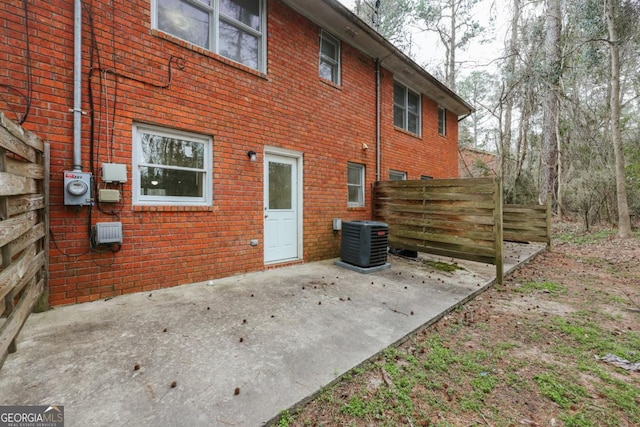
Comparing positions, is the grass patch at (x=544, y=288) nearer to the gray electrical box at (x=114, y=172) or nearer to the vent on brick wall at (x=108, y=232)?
the vent on brick wall at (x=108, y=232)

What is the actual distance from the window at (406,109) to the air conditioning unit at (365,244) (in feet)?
14.8

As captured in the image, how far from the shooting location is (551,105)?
482 inches

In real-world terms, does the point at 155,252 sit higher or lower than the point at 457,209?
lower

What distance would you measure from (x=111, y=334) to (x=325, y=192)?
4.45 meters

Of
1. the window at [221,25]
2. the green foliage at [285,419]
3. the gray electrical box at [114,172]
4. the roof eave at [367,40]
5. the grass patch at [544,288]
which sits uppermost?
the roof eave at [367,40]

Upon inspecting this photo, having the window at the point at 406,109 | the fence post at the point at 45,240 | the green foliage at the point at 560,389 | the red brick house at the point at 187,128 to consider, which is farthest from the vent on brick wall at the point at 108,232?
the window at the point at 406,109

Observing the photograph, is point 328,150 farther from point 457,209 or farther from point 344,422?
point 344,422

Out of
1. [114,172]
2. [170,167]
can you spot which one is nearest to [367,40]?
[170,167]

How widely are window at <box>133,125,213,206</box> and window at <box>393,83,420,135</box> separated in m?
6.17

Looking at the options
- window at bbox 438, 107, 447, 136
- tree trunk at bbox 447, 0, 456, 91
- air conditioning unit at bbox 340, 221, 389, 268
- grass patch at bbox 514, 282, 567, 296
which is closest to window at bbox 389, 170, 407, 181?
air conditioning unit at bbox 340, 221, 389, 268

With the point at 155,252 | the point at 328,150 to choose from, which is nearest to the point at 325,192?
the point at 328,150

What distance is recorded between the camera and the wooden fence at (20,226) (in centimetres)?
193

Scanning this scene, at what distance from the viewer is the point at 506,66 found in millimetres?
11578

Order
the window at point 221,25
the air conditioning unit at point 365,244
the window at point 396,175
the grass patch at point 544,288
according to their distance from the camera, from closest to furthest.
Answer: the window at point 221,25 → the grass patch at point 544,288 → the air conditioning unit at point 365,244 → the window at point 396,175
